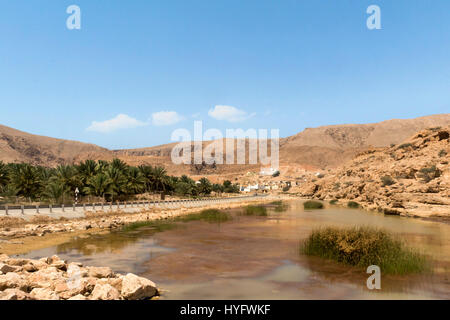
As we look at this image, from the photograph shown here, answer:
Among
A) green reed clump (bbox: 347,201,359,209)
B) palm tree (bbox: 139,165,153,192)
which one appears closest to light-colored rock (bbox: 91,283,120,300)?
green reed clump (bbox: 347,201,359,209)

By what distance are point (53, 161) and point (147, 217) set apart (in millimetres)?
150655

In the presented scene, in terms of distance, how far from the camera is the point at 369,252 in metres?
14.0

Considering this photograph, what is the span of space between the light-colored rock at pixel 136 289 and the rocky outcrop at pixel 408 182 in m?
32.6

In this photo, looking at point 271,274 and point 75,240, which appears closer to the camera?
point 271,274

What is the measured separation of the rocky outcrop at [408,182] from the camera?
35594 mm

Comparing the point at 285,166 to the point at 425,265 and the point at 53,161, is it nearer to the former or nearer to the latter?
the point at 53,161

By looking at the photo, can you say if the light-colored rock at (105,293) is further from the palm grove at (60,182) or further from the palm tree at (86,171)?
the palm tree at (86,171)

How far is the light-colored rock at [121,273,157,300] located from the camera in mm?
9422

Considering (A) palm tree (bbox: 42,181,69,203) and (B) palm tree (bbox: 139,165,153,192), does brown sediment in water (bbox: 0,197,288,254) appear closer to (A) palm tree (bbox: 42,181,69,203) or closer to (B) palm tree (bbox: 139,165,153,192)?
(A) palm tree (bbox: 42,181,69,203)

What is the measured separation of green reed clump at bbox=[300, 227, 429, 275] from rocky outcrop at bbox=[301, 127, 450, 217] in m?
22.6

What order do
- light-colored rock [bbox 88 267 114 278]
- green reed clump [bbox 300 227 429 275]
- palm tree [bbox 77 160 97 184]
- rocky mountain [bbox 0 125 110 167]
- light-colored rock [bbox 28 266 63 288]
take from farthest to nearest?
rocky mountain [bbox 0 125 110 167]
palm tree [bbox 77 160 97 184]
green reed clump [bbox 300 227 429 275]
light-colored rock [bbox 88 267 114 278]
light-colored rock [bbox 28 266 63 288]

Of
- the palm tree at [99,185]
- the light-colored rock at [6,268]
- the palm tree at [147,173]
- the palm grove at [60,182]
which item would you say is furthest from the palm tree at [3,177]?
the light-colored rock at [6,268]
